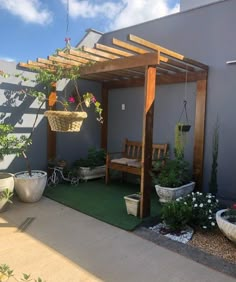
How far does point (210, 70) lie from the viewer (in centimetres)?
462

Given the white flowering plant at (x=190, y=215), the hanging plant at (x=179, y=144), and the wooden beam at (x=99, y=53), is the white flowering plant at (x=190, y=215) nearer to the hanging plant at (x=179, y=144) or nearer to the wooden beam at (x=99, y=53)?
the hanging plant at (x=179, y=144)

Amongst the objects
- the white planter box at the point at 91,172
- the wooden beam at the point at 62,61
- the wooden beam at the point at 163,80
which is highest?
the wooden beam at the point at 62,61

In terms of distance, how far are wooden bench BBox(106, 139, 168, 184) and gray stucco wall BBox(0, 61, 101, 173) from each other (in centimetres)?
89

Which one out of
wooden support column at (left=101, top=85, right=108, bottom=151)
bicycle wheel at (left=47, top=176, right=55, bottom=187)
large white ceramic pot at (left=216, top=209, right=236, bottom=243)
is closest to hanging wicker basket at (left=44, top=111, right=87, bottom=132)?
bicycle wheel at (left=47, top=176, right=55, bottom=187)

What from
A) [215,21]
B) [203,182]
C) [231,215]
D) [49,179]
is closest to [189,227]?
[231,215]

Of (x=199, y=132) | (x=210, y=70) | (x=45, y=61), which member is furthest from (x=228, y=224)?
(x=45, y=61)

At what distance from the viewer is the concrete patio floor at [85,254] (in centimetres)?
242

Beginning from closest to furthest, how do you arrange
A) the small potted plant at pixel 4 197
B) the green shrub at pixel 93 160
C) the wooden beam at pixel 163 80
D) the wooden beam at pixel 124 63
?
1. the wooden beam at pixel 124 63
2. the small potted plant at pixel 4 197
3. the wooden beam at pixel 163 80
4. the green shrub at pixel 93 160

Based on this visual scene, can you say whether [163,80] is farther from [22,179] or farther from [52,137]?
[22,179]

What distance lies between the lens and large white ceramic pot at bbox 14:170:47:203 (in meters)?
4.24

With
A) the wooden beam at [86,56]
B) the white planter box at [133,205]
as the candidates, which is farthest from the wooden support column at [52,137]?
the white planter box at [133,205]

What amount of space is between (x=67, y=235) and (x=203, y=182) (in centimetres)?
274

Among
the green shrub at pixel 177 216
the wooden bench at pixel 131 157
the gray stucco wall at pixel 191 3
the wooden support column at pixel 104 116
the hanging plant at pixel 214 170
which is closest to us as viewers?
the green shrub at pixel 177 216

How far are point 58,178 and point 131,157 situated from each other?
1.62m
